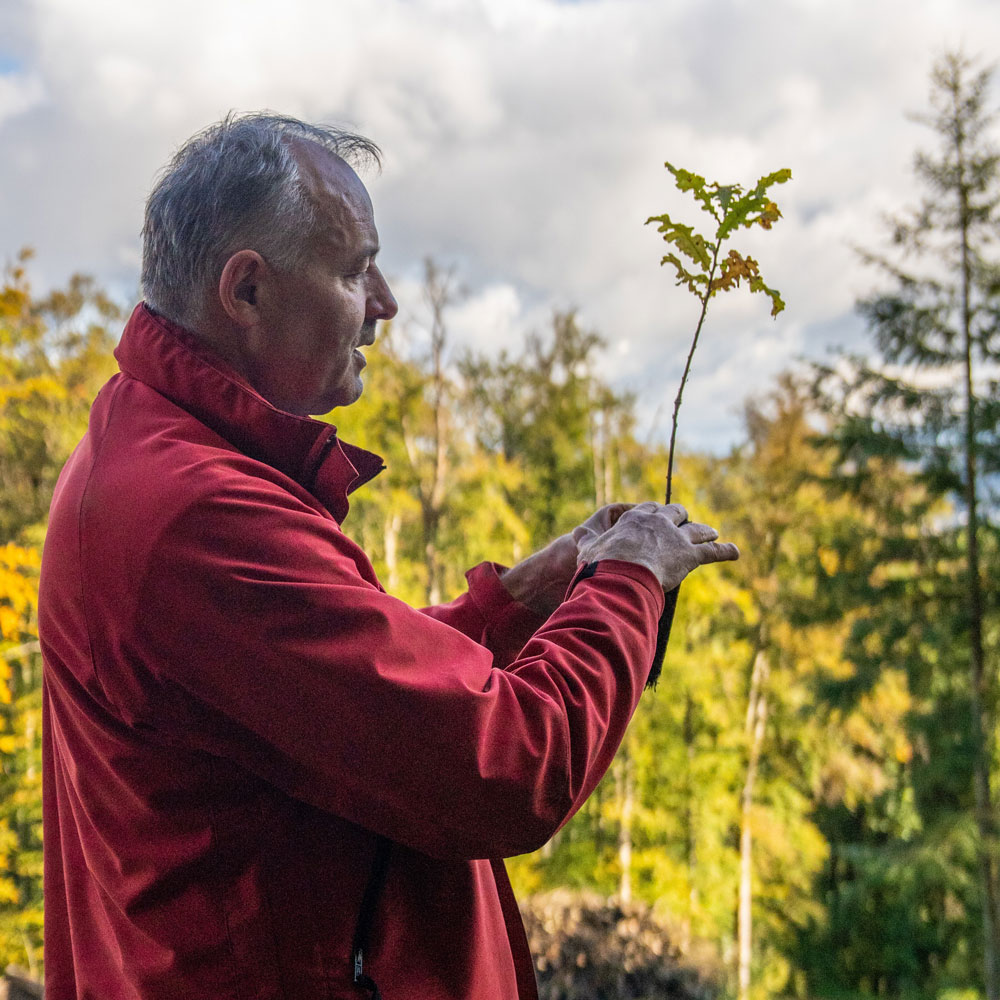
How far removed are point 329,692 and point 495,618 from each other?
72 cm

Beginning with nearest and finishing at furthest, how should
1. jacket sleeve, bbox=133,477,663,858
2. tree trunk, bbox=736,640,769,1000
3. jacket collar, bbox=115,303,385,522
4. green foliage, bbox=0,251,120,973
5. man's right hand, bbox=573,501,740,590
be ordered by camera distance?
jacket sleeve, bbox=133,477,663,858 → jacket collar, bbox=115,303,385,522 → man's right hand, bbox=573,501,740,590 → green foliage, bbox=0,251,120,973 → tree trunk, bbox=736,640,769,1000

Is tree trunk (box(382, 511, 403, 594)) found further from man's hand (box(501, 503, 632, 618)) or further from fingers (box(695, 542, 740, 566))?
fingers (box(695, 542, 740, 566))

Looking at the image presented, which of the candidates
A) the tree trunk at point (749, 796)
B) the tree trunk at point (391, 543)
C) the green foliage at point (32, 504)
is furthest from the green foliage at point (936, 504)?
the green foliage at point (32, 504)

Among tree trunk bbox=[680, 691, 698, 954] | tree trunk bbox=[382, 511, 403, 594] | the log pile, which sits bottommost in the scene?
the log pile

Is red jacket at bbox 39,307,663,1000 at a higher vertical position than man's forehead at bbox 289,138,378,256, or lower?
lower

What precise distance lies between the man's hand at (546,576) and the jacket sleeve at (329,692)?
0.58 meters

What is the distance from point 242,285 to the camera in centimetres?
114

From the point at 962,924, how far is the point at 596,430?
977 centimetres

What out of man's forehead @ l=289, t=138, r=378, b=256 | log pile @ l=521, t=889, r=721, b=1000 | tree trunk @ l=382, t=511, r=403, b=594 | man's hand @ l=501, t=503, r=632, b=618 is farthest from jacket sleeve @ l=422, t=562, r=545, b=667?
tree trunk @ l=382, t=511, r=403, b=594

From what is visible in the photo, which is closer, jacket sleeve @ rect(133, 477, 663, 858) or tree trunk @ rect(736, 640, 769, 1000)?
jacket sleeve @ rect(133, 477, 663, 858)

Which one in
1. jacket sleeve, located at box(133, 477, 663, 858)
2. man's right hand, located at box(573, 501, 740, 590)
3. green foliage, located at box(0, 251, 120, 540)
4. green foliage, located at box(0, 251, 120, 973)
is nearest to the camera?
jacket sleeve, located at box(133, 477, 663, 858)

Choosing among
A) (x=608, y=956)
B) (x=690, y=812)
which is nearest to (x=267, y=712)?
(x=608, y=956)

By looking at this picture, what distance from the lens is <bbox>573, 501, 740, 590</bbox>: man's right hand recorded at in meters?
1.18

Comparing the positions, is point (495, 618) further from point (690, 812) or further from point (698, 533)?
point (690, 812)
